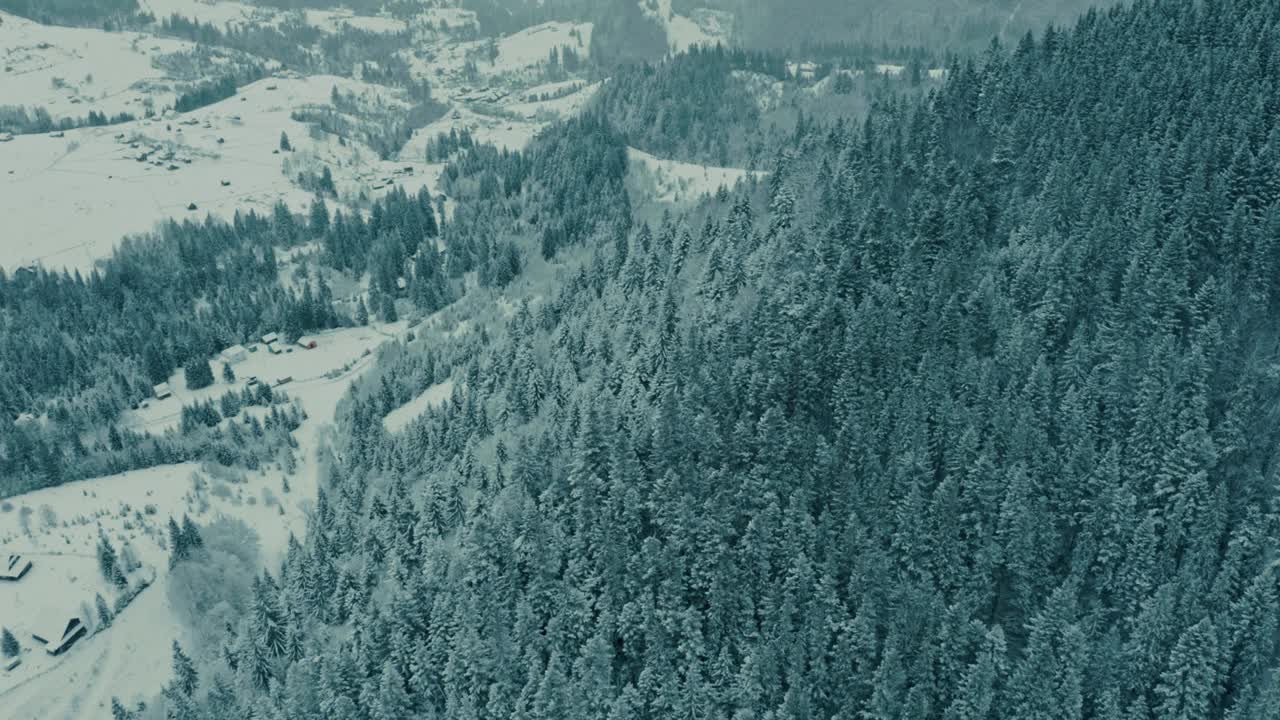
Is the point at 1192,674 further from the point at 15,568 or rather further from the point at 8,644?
the point at 15,568

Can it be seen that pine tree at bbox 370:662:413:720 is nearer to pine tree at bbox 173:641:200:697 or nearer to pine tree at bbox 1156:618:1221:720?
pine tree at bbox 173:641:200:697

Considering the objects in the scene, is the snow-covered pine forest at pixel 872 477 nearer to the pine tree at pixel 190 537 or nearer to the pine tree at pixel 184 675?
the pine tree at pixel 184 675

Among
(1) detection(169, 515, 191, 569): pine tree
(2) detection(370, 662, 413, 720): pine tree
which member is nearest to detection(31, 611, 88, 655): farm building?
(1) detection(169, 515, 191, 569): pine tree

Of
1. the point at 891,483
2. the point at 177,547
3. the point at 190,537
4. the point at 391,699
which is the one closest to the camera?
the point at 391,699

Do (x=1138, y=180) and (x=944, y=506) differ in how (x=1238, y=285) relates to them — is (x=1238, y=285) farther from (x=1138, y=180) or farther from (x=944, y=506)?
(x=944, y=506)

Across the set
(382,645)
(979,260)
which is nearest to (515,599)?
(382,645)

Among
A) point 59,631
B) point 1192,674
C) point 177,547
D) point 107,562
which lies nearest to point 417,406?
point 177,547

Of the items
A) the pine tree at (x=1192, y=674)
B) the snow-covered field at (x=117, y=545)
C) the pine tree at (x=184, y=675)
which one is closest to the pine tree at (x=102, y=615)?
the snow-covered field at (x=117, y=545)

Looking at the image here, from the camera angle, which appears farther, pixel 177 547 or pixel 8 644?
pixel 177 547
